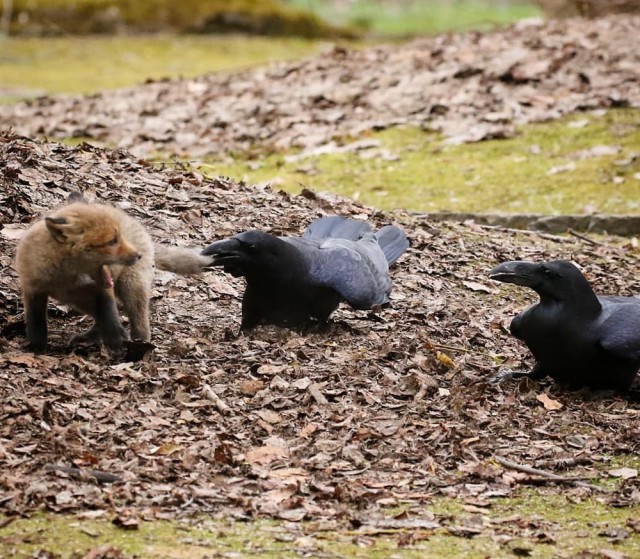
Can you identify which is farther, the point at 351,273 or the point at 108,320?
the point at 351,273

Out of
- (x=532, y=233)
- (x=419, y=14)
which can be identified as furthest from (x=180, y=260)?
(x=419, y=14)

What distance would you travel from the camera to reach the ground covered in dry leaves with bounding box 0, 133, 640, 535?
496 centimetres

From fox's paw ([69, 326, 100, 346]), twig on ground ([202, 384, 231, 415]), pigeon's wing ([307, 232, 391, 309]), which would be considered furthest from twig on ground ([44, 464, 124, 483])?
pigeon's wing ([307, 232, 391, 309])

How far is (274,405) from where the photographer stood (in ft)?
19.4

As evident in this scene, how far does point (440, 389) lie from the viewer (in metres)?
6.27

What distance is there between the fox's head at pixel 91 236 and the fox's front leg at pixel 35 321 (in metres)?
0.33

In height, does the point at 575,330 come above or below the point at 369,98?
below

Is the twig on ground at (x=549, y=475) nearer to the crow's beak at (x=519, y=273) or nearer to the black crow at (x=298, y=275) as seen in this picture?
the crow's beak at (x=519, y=273)

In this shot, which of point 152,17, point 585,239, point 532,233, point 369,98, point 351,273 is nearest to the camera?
point 351,273

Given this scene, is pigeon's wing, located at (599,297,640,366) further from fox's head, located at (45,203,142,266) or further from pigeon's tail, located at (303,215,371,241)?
fox's head, located at (45,203,142,266)

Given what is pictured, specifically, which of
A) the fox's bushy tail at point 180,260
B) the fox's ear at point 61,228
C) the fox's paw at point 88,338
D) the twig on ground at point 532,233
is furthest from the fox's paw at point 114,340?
the twig on ground at point 532,233

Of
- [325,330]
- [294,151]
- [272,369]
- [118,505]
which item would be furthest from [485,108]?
[118,505]

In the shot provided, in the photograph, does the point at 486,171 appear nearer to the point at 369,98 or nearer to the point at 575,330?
the point at 369,98

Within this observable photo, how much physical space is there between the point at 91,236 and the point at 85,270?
19cm
